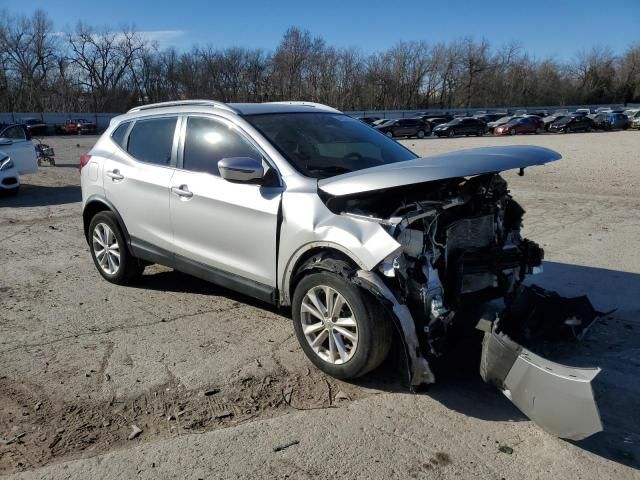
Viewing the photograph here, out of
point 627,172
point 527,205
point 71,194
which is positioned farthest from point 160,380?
point 627,172

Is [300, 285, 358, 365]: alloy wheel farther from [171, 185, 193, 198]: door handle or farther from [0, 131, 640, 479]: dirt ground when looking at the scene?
[171, 185, 193, 198]: door handle

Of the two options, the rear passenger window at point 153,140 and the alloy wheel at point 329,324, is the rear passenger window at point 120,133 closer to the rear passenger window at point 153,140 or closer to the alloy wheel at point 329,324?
the rear passenger window at point 153,140

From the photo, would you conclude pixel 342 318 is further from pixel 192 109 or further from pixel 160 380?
pixel 192 109

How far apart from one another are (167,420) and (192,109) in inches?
109

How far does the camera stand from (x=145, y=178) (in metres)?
5.12

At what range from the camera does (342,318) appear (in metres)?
3.60

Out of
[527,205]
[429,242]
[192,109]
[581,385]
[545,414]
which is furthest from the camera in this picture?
[527,205]

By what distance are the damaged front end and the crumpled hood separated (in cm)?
8

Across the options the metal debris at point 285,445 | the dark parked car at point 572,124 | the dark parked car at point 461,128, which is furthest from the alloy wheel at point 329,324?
the dark parked car at point 572,124

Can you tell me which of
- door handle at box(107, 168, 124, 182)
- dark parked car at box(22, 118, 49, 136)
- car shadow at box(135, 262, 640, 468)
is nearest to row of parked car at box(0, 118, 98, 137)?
dark parked car at box(22, 118, 49, 136)

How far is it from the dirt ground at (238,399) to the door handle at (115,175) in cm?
117

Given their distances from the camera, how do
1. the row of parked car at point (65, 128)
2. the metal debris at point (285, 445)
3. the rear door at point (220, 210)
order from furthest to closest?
the row of parked car at point (65, 128) < the rear door at point (220, 210) < the metal debris at point (285, 445)

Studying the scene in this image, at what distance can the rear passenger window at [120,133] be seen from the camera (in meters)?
5.67

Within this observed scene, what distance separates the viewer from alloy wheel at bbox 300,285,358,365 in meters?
3.57
